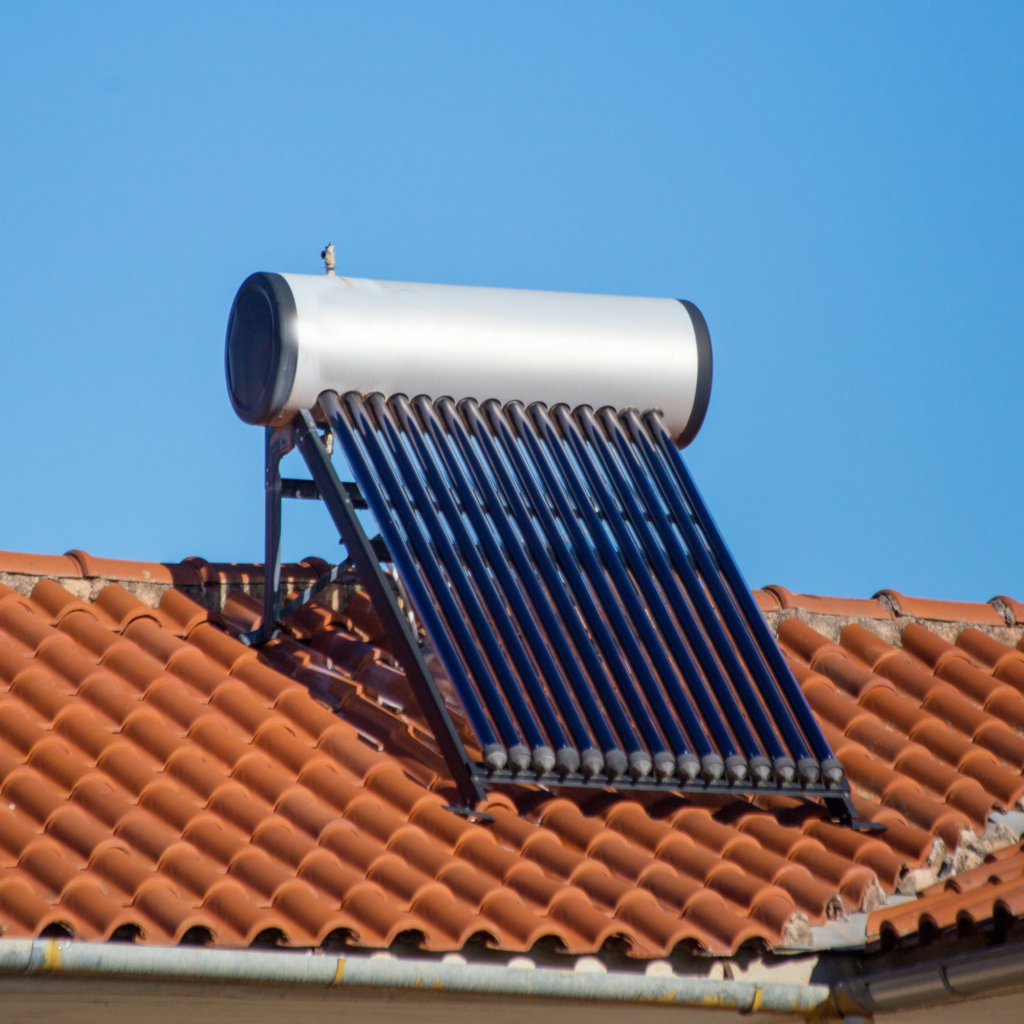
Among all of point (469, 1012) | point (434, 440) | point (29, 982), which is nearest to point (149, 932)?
point (29, 982)

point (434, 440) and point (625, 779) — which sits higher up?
point (434, 440)

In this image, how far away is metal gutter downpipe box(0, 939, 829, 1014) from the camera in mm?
4371

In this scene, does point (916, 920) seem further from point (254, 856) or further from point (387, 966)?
point (254, 856)

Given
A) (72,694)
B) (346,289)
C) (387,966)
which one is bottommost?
(387,966)

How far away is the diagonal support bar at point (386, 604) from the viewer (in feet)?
18.4

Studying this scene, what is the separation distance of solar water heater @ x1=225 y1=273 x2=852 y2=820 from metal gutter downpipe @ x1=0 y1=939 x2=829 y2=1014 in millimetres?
834

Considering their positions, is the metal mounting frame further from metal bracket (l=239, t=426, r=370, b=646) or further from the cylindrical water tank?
the cylindrical water tank

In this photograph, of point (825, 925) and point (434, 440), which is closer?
point (825, 925)

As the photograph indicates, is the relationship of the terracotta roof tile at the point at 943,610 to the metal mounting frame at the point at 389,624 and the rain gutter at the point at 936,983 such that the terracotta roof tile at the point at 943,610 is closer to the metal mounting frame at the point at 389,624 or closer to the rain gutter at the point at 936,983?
the metal mounting frame at the point at 389,624

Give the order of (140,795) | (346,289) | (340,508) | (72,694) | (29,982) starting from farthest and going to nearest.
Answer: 1. (346,289)
2. (340,508)
3. (72,694)
4. (140,795)
5. (29,982)

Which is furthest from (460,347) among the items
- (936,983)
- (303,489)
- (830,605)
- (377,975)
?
(936,983)

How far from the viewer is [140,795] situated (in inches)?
212

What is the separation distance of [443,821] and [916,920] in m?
1.50

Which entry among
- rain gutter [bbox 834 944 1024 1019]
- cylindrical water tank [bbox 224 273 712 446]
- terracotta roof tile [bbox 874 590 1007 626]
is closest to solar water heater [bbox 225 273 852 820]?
cylindrical water tank [bbox 224 273 712 446]
